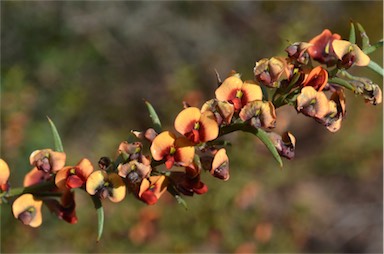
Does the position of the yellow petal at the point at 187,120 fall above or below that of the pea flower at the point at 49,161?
above

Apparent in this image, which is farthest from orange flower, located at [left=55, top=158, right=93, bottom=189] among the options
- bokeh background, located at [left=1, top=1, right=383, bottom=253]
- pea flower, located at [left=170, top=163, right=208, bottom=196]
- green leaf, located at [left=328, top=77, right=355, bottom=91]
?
bokeh background, located at [left=1, top=1, right=383, bottom=253]

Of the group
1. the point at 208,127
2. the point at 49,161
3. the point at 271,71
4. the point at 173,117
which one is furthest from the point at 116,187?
the point at 173,117

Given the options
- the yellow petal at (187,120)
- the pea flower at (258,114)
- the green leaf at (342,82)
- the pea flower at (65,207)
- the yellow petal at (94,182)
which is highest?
the green leaf at (342,82)

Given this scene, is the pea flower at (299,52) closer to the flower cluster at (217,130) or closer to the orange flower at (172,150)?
the flower cluster at (217,130)

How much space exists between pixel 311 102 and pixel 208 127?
0.33 metres

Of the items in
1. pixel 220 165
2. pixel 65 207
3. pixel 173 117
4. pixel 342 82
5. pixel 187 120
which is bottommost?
pixel 173 117

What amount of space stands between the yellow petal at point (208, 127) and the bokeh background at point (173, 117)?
1721mm

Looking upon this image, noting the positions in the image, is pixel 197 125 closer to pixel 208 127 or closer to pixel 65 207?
pixel 208 127

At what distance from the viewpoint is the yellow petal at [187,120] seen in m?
1.73

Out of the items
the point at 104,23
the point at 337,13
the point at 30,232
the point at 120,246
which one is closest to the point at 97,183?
the point at 120,246

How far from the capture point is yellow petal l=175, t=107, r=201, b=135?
68.1 inches

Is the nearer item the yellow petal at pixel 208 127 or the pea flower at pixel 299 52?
the yellow petal at pixel 208 127

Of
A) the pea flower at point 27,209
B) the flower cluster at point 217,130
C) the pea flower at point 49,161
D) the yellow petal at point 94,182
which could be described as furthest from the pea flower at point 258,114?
the pea flower at point 27,209

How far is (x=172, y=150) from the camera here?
173 centimetres
